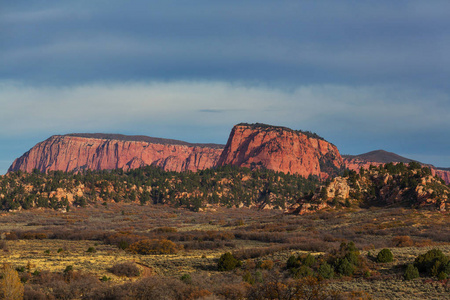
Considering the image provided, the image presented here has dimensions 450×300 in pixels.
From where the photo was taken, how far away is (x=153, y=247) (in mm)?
43844

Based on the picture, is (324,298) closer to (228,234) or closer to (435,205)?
(228,234)

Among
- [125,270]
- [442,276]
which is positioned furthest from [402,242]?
[125,270]

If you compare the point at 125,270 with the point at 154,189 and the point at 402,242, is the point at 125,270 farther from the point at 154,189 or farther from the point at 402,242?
the point at 154,189

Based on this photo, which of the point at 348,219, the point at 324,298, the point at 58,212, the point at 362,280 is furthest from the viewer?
the point at 58,212

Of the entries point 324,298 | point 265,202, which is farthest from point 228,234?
point 265,202

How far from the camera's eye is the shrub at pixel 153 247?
4294 centimetres

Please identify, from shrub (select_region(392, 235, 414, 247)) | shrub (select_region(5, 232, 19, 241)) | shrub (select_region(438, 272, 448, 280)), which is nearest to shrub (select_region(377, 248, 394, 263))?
shrub (select_region(438, 272, 448, 280))

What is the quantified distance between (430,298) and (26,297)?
2232cm

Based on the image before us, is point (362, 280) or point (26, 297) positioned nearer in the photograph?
point (26, 297)

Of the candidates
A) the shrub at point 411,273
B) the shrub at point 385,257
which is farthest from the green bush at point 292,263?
the shrub at point 411,273

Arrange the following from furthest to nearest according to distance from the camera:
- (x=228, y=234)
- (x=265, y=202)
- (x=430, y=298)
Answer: (x=265, y=202) → (x=228, y=234) → (x=430, y=298)

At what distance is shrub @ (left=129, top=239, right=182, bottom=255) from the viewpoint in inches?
1691

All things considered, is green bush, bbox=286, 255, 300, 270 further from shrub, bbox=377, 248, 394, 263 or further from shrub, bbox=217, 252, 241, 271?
shrub, bbox=377, 248, 394, 263

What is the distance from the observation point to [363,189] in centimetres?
9456
